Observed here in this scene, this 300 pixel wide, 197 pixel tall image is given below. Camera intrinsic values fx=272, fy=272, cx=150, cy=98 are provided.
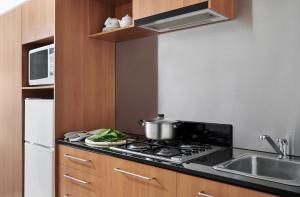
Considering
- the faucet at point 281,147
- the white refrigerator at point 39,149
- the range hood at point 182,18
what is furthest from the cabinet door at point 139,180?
the range hood at point 182,18

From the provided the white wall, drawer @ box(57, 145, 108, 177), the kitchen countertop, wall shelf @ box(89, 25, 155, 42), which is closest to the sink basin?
the kitchen countertop

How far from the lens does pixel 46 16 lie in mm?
2330

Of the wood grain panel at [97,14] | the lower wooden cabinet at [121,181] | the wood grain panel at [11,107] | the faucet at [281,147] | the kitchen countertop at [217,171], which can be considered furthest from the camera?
the wood grain panel at [11,107]

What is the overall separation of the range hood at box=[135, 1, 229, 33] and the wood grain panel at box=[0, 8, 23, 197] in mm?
1530

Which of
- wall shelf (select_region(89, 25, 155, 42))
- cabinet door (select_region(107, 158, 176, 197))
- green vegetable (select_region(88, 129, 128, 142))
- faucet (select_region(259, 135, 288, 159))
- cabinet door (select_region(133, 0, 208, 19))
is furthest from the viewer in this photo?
wall shelf (select_region(89, 25, 155, 42))

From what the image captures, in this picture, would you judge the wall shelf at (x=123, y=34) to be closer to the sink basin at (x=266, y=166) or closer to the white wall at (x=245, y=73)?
the white wall at (x=245, y=73)

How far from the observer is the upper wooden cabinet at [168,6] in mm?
1688

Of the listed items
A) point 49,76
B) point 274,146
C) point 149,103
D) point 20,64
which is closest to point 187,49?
point 149,103

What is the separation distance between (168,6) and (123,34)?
0.66 metres

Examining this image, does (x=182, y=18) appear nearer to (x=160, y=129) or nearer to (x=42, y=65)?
(x=160, y=129)

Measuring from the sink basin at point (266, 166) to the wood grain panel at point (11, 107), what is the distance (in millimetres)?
2088

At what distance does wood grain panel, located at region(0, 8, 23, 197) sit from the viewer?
8.98 feet

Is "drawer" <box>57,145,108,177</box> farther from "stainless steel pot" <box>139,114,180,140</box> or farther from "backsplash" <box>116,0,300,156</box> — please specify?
"backsplash" <box>116,0,300,156</box>

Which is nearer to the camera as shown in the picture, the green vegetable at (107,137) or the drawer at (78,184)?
the drawer at (78,184)
